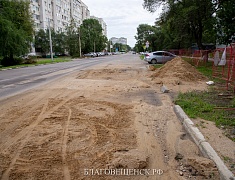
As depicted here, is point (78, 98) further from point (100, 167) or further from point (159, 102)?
point (100, 167)

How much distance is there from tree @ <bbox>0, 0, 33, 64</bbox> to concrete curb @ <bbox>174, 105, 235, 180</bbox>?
26.8 metres

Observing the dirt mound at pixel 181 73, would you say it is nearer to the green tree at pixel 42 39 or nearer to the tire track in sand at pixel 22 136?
the tire track in sand at pixel 22 136

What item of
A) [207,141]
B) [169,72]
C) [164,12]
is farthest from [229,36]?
[207,141]

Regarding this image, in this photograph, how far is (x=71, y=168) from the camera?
3.19 m

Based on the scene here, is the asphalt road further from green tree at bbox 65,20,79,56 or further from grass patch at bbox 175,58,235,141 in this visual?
green tree at bbox 65,20,79,56

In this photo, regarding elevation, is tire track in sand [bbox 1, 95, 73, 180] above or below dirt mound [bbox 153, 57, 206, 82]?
below

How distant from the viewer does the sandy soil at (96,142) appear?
3.13 meters

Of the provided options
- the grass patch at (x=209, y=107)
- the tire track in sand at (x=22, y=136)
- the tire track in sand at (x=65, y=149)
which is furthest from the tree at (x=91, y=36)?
the tire track in sand at (x=65, y=149)

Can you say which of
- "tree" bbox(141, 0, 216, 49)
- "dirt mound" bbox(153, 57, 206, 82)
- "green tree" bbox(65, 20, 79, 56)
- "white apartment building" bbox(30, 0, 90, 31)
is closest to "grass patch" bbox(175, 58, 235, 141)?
"dirt mound" bbox(153, 57, 206, 82)

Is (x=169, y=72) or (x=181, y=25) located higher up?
(x=181, y=25)

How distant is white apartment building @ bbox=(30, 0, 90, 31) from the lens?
6544 centimetres

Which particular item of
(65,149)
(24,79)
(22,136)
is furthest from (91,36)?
(65,149)

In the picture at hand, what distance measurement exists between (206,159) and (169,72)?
978 cm

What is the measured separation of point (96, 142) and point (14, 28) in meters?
29.1
